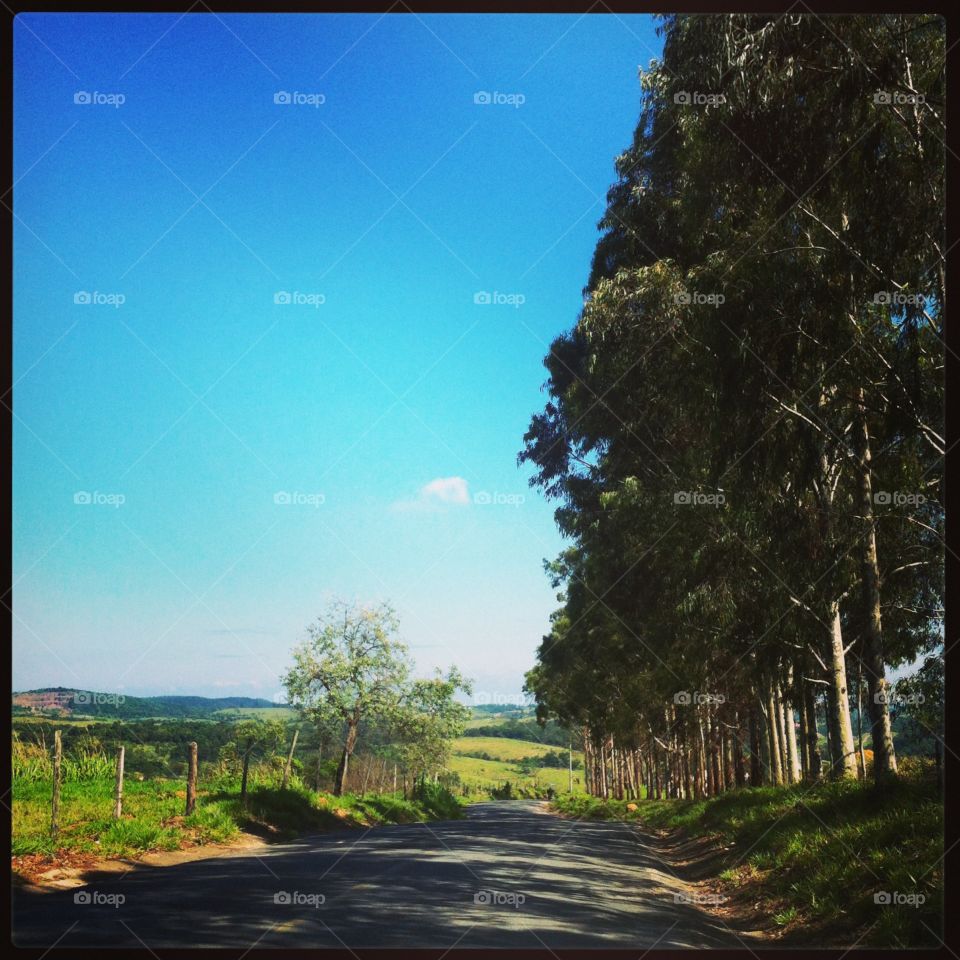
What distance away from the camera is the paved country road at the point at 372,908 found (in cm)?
557

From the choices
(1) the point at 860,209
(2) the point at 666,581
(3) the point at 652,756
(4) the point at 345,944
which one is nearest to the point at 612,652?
(2) the point at 666,581

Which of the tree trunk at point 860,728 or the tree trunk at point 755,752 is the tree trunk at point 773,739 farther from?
the tree trunk at point 860,728

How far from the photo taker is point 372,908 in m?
6.57

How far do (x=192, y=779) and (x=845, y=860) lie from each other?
955 cm

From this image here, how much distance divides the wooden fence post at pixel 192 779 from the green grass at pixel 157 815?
0.16 meters

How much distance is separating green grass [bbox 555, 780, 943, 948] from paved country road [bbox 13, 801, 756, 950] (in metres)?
0.74

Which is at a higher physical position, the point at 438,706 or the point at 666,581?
the point at 666,581

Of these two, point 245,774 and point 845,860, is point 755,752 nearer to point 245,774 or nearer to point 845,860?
point 245,774

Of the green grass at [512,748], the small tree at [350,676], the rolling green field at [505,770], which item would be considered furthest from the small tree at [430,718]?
the green grass at [512,748]

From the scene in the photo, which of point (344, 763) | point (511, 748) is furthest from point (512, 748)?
point (344, 763)

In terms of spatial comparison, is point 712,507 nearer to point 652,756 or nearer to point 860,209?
point 860,209

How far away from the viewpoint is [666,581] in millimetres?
17109

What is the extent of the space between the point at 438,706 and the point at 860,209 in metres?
10.1

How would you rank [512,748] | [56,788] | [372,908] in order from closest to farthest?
→ [372,908] < [56,788] < [512,748]
